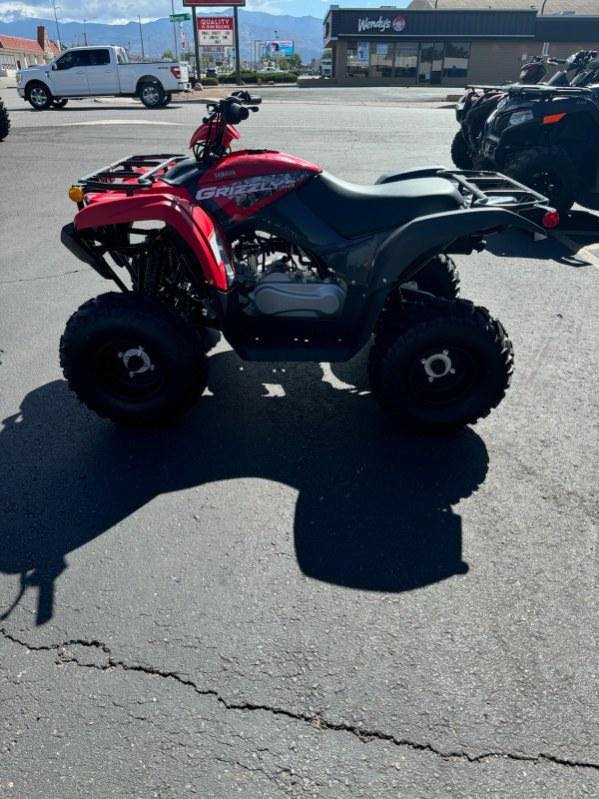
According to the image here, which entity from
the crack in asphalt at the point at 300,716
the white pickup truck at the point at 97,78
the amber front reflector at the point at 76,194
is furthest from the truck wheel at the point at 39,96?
the crack in asphalt at the point at 300,716

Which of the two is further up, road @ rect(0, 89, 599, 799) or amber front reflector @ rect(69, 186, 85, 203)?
amber front reflector @ rect(69, 186, 85, 203)

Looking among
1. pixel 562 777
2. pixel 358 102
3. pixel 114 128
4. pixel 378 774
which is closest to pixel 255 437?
pixel 378 774

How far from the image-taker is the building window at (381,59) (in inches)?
1764

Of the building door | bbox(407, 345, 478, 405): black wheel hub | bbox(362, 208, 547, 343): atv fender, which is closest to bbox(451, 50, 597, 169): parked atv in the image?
bbox(362, 208, 547, 343): atv fender

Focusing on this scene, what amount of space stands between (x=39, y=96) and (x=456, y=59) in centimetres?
3272

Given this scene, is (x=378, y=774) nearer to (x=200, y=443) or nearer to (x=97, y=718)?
(x=97, y=718)

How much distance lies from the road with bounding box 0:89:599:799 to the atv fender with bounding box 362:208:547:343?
2.89 feet

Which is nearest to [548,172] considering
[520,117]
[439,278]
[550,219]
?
[520,117]

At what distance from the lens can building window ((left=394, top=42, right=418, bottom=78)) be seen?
4453cm

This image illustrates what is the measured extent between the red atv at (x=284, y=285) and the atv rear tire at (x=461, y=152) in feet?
23.7

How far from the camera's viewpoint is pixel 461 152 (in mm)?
10445

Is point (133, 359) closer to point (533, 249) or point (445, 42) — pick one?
point (533, 249)

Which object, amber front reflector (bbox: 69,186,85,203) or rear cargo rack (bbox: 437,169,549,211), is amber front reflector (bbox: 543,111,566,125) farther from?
amber front reflector (bbox: 69,186,85,203)

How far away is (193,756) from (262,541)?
104 cm
